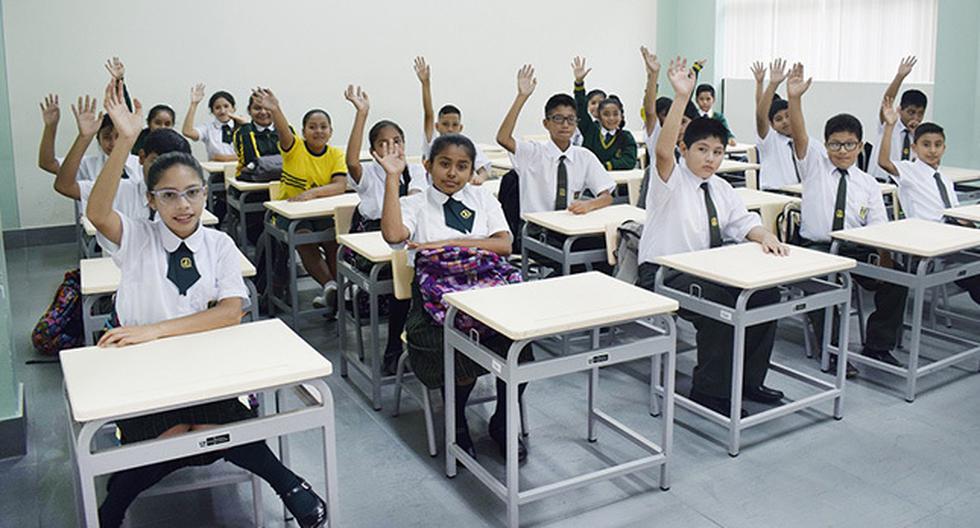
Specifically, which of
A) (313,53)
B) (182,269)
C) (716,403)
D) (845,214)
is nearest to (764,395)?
(716,403)

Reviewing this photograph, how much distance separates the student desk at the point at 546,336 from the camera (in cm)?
246

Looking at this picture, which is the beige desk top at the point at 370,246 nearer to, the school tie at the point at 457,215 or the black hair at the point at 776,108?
the school tie at the point at 457,215

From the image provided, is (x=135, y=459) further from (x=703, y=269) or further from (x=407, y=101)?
(x=407, y=101)

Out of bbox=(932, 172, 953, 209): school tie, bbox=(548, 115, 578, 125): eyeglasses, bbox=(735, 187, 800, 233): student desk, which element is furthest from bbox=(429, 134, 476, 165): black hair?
bbox=(932, 172, 953, 209): school tie

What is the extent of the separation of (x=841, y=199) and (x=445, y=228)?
76.8 inches

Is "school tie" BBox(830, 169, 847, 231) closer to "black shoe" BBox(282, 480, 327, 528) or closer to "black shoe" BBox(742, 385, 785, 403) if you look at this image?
"black shoe" BBox(742, 385, 785, 403)

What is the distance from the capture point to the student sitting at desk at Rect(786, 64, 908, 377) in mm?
3908

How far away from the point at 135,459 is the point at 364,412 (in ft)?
5.25

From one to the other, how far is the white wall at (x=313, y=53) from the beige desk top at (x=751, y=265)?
5.44 m

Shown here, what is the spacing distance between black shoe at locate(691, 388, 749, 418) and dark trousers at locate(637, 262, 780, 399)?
0.5 inches

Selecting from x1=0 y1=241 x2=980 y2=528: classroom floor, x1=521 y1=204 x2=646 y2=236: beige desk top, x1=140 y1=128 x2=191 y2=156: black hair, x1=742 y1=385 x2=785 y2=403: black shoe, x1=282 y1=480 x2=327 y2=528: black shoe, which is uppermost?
x1=140 y1=128 x2=191 y2=156: black hair

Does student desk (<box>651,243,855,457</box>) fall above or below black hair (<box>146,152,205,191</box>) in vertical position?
below

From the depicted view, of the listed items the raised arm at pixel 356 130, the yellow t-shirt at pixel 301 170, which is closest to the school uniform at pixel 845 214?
the raised arm at pixel 356 130

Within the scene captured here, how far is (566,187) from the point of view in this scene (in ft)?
15.0
